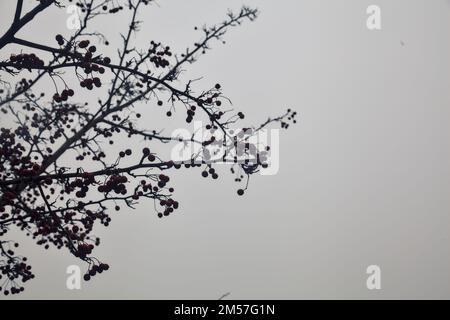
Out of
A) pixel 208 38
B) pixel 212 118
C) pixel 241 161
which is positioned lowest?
pixel 241 161

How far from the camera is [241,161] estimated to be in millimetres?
3346
